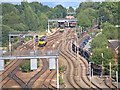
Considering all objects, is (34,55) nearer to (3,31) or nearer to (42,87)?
(42,87)

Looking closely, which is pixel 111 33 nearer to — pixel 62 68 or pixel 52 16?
pixel 62 68

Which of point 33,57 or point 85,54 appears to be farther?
point 85,54

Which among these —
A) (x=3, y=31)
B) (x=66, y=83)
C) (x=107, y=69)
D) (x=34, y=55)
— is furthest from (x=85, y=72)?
(x=3, y=31)

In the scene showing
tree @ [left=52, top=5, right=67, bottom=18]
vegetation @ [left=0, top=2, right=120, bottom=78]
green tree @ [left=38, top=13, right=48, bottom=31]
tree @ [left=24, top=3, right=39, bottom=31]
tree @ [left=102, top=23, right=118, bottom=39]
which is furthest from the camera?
tree @ [left=52, top=5, right=67, bottom=18]

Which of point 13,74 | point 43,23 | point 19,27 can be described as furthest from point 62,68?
point 43,23

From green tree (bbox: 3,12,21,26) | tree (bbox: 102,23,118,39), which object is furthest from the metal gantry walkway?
green tree (bbox: 3,12,21,26)

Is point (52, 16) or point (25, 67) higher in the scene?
point (52, 16)

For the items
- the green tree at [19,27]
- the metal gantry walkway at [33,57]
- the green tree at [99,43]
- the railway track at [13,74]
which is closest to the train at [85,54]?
the green tree at [99,43]

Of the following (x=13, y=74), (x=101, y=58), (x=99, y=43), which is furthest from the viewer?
(x=99, y=43)

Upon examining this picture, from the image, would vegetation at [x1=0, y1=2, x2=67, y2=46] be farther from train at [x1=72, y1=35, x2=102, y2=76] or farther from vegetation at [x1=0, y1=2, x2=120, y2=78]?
train at [x1=72, y1=35, x2=102, y2=76]

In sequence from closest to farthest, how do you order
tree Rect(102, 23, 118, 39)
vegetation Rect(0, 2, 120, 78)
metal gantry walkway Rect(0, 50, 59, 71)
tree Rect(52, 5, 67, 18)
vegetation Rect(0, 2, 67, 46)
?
metal gantry walkway Rect(0, 50, 59, 71)
tree Rect(102, 23, 118, 39)
vegetation Rect(0, 2, 120, 78)
vegetation Rect(0, 2, 67, 46)
tree Rect(52, 5, 67, 18)

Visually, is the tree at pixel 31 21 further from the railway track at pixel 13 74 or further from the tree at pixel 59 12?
the railway track at pixel 13 74

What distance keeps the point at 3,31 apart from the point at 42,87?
472 cm

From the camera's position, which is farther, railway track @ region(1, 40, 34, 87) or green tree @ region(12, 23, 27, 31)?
green tree @ region(12, 23, 27, 31)
